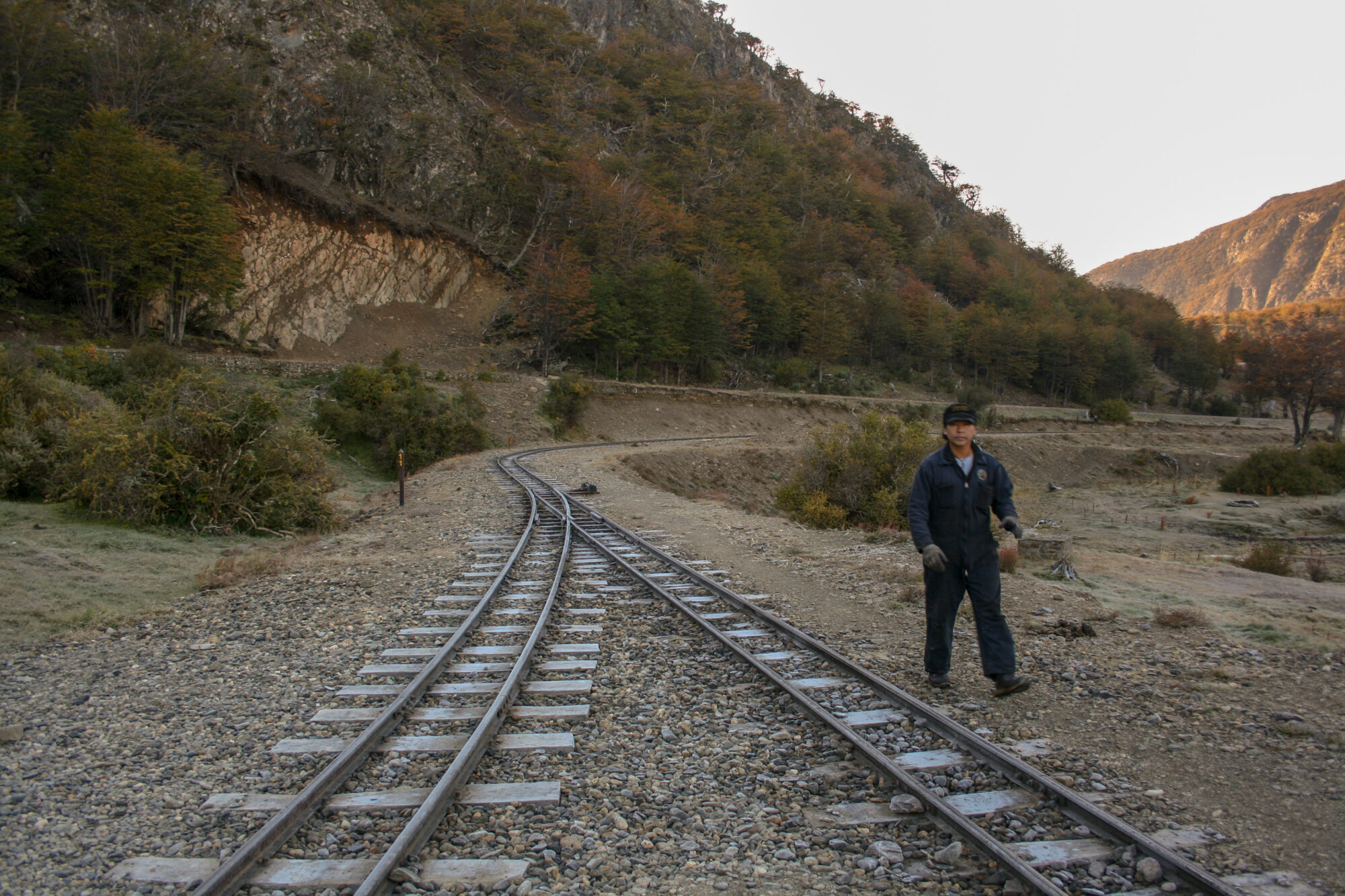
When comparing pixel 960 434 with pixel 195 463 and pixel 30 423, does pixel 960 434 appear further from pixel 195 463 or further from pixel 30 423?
pixel 30 423

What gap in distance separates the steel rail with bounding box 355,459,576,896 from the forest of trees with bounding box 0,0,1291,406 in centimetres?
3637

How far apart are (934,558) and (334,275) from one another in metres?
47.2

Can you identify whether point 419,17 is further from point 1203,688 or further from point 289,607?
point 1203,688

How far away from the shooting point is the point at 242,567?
9.47 m

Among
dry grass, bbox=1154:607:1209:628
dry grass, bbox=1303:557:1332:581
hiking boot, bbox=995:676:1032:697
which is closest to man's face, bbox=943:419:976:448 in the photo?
hiking boot, bbox=995:676:1032:697

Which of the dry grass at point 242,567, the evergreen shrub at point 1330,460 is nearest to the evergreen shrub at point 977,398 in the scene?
the evergreen shrub at point 1330,460

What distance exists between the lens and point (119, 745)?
174 inches

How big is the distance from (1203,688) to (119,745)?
301 inches

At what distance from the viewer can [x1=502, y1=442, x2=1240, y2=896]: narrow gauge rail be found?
3096 mm

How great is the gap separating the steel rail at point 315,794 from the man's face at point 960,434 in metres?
4.30

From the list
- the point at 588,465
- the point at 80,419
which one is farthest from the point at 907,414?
the point at 80,419

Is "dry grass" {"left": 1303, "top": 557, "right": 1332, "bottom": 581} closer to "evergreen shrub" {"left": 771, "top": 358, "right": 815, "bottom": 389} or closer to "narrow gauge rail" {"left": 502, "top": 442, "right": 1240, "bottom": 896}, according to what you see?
"narrow gauge rail" {"left": 502, "top": 442, "right": 1240, "bottom": 896}

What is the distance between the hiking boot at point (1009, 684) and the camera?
5145mm

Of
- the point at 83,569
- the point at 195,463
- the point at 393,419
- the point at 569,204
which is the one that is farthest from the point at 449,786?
the point at 569,204
